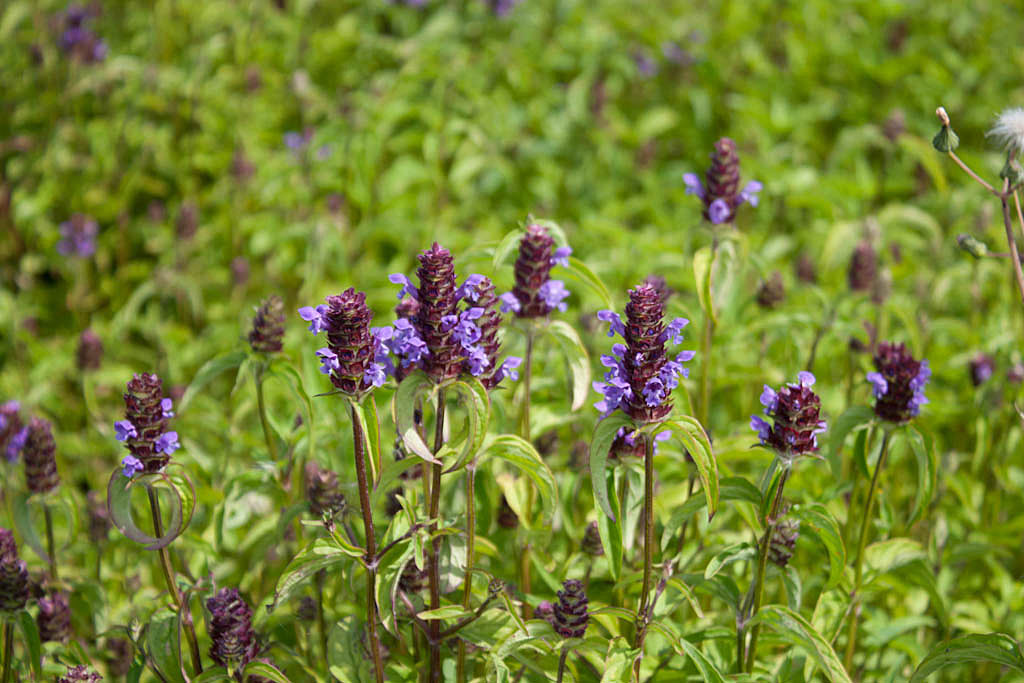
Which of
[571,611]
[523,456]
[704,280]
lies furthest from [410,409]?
[704,280]

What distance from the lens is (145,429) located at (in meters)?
2.47

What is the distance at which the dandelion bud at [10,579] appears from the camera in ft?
8.87

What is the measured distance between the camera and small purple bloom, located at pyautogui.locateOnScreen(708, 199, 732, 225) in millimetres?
3230

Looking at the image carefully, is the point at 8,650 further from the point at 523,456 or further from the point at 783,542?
the point at 783,542

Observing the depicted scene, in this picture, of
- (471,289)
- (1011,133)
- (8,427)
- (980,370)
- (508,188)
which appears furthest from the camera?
(508,188)

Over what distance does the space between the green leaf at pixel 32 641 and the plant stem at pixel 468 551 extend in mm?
1365

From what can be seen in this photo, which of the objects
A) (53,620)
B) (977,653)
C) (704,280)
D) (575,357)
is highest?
(704,280)

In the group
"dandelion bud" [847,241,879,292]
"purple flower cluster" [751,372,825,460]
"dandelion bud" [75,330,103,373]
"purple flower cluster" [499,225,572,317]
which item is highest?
"dandelion bud" [847,241,879,292]

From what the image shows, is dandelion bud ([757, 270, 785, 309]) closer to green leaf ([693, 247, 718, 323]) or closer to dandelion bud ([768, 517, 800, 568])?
green leaf ([693, 247, 718, 323])

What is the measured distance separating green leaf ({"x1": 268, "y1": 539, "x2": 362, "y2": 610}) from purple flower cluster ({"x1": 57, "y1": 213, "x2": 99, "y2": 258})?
4137 millimetres

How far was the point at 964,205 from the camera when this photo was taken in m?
5.70

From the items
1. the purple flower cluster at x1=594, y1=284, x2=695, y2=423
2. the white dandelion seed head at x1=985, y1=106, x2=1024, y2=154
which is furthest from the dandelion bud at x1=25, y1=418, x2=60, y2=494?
the white dandelion seed head at x1=985, y1=106, x2=1024, y2=154

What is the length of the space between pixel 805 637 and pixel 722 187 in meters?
1.70

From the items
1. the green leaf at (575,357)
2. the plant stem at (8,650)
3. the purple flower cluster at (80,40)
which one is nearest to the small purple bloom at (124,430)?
the plant stem at (8,650)
